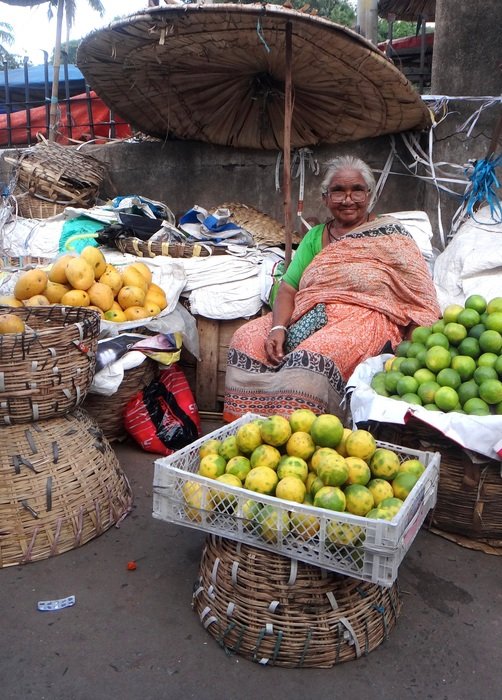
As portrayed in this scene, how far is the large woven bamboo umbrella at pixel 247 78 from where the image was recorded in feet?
10.2

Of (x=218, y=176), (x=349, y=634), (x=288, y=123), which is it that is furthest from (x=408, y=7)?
(x=349, y=634)

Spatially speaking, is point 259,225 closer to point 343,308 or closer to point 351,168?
point 351,168

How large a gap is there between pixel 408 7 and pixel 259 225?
6.06 m

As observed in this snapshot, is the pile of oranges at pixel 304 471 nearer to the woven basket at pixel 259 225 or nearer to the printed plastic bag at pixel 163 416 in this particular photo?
the printed plastic bag at pixel 163 416

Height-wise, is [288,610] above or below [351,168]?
below

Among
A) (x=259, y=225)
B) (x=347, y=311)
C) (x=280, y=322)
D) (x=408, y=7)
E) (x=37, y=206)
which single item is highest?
(x=408, y=7)

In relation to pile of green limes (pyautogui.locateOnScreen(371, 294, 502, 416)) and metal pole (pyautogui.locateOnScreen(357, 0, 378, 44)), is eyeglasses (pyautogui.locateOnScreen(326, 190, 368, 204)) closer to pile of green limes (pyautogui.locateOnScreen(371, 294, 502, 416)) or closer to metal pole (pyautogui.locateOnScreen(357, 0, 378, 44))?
pile of green limes (pyautogui.locateOnScreen(371, 294, 502, 416))

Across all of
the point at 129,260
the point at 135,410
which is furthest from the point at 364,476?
the point at 129,260

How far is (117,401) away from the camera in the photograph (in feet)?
10.7

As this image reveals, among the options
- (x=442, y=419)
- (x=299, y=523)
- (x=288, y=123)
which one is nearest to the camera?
(x=299, y=523)

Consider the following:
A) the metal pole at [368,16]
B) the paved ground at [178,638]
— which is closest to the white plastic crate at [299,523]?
the paved ground at [178,638]

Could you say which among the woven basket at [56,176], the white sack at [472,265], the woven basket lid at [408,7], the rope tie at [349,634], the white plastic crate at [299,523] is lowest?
the rope tie at [349,634]

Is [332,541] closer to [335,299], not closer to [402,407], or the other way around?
[402,407]

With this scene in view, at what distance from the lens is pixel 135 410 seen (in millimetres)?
3281
